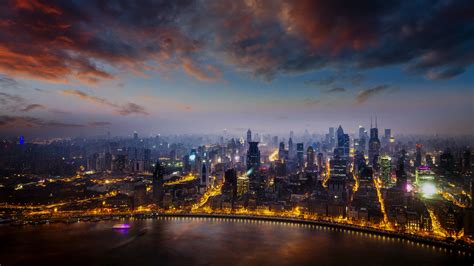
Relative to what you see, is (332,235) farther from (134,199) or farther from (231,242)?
(134,199)

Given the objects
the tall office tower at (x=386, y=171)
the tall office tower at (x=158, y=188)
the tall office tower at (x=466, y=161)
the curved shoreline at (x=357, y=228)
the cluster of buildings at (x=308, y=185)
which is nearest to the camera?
the curved shoreline at (x=357, y=228)

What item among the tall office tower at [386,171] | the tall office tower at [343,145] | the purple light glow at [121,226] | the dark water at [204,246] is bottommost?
the dark water at [204,246]

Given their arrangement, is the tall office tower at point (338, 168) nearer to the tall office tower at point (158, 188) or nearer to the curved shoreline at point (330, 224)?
the curved shoreline at point (330, 224)

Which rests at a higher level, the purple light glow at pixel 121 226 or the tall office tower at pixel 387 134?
the tall office tower at pixel 387 134

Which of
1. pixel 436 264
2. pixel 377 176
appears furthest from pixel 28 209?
pixel 377 176

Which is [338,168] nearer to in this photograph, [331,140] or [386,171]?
[386,171]

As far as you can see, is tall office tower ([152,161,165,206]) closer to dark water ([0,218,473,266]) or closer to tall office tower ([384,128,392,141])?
dark water ([0,218,473,266])

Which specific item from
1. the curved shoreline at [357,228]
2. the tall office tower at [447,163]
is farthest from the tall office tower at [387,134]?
the curved shoreline at [357,228]

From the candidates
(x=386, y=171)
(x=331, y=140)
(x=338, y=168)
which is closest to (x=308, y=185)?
(x=338, y=168)

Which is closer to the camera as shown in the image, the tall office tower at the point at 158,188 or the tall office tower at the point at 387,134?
the tall office tower at the point at 158,188
